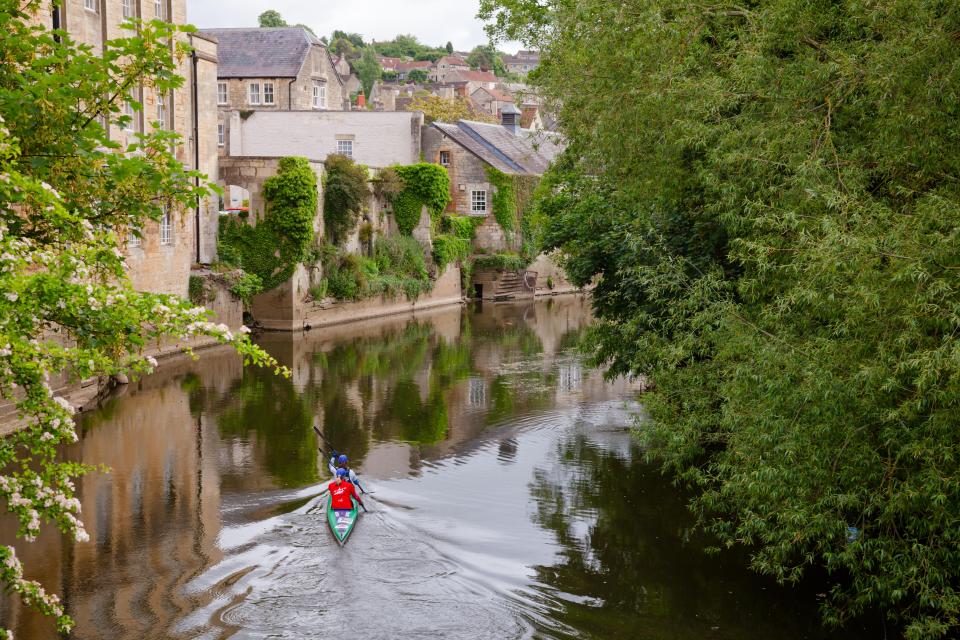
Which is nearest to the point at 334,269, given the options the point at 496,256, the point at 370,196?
the point at 370,196

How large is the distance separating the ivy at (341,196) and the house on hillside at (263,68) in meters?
19.2

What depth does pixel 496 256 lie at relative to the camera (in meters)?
46.8

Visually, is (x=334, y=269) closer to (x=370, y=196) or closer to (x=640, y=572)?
(x=370, y=196)

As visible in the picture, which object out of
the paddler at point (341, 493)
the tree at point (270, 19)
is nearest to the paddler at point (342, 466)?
the paddler at point (341, 493)

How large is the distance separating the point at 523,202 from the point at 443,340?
1607 centimetres

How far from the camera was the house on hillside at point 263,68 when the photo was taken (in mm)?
52562

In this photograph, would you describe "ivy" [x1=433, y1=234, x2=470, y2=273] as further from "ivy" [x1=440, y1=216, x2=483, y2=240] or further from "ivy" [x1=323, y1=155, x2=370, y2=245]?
"ivy" [x1=323, y1=155, x2=370, y2=245]

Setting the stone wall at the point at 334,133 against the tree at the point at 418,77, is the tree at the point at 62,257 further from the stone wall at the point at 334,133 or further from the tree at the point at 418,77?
the tree at the point at 418,77

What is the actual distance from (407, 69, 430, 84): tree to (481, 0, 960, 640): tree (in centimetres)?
12348

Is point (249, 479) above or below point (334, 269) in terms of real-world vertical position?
below

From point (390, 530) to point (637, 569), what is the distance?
10.8 feet

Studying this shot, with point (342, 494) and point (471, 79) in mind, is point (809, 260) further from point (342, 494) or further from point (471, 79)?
point (471, 79)

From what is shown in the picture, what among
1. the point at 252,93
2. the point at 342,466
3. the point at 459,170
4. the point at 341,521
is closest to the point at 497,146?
the point at 459,170

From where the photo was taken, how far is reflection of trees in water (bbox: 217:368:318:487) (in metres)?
16.7
